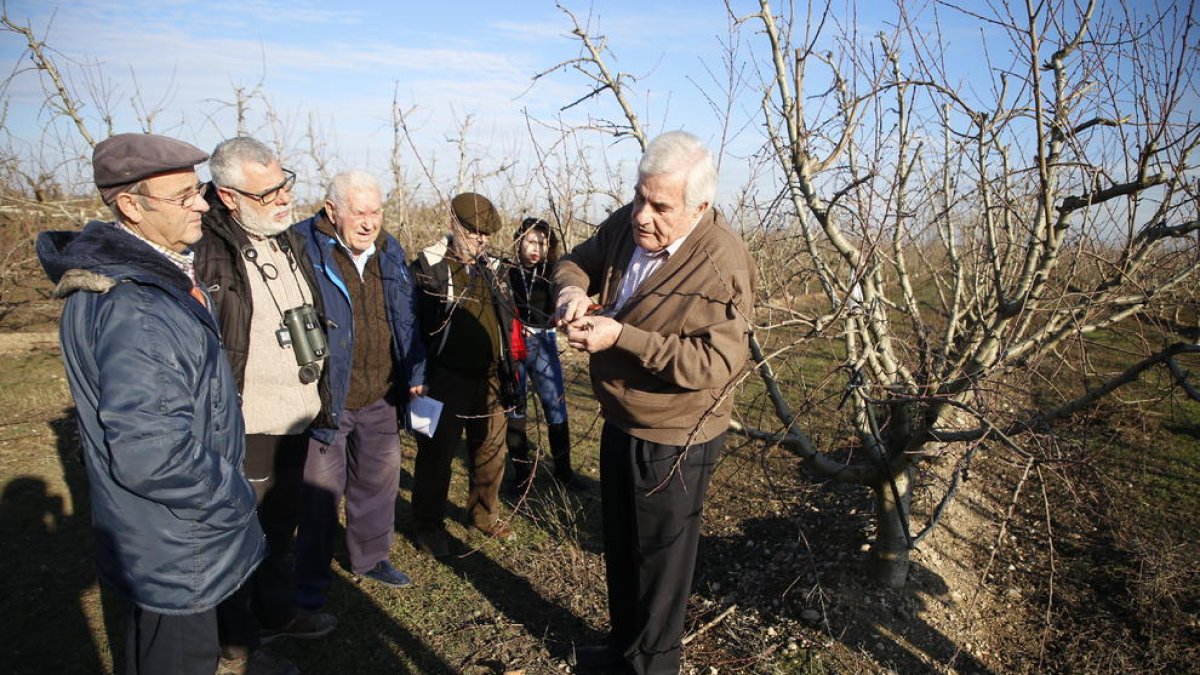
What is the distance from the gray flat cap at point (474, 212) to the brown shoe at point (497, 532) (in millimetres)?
1753

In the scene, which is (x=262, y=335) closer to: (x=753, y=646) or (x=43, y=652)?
(x=43, y=652)

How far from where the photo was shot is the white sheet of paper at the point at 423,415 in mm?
3400


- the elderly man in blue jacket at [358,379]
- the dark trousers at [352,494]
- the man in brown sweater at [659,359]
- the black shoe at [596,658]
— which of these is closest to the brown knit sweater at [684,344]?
the man in brown sweater at [659,359]

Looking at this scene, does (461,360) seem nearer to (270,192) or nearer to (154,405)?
(270,192)

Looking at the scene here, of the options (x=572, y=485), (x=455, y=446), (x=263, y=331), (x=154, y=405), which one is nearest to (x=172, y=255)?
(x=154, y=405)

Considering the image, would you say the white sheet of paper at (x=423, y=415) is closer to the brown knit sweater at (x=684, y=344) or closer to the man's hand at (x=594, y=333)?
the brown knit sweater at (x=684, y=344)

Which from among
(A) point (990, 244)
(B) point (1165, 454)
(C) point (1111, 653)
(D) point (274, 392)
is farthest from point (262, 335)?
(B) point (1165, 454)

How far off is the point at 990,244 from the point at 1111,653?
176cm

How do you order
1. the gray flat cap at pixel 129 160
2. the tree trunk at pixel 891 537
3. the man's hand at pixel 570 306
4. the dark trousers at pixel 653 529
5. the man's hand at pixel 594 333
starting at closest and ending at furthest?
the gray flat cap at pixel 129 160 < the man's hand at pixel 594 333 < the man's hand at pixel 570 306 < the dark trousers at pixel 653 529 < the tree trunk at pixel 891 537

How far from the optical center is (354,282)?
3.10 meters

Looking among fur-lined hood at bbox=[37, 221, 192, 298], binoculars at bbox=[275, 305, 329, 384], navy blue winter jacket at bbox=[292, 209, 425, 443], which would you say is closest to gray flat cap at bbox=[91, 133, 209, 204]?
fur-lined hood at bbox=[37, 221, 192, 298]

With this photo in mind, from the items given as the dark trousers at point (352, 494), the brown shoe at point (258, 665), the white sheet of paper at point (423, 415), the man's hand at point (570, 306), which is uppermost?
the man's hand at point (570, 306)

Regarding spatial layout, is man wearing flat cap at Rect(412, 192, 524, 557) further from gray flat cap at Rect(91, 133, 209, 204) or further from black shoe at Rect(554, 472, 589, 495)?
gray flat cap at Rect(91, 133, 209, 204)

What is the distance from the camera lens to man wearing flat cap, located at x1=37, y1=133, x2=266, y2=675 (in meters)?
1.75
